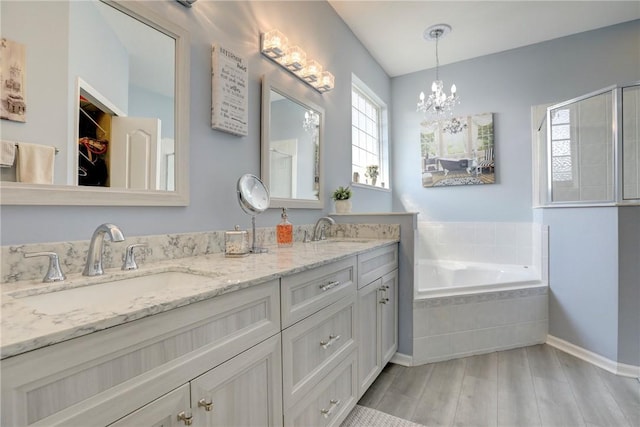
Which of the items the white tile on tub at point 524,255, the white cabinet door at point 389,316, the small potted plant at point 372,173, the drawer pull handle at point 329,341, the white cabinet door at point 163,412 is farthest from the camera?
the small potted plant at point 372,173


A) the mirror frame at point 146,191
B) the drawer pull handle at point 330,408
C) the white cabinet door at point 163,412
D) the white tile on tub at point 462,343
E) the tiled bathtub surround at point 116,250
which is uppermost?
the mirror frame at point 146,191

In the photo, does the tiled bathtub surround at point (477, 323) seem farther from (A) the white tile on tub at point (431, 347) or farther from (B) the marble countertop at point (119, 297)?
(B) the marble countertop at point (119, 297)

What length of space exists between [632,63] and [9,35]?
14.1 ft

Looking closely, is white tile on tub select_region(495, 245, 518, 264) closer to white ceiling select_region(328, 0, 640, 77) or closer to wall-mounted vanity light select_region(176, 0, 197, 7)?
white ceiling select_region(328, 0, 640, 77)

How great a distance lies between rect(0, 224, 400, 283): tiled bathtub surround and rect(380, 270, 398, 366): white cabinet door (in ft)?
2.47

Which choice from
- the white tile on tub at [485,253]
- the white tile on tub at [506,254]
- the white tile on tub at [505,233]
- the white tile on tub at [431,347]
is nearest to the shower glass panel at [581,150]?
the white tile on tub at [505,233]

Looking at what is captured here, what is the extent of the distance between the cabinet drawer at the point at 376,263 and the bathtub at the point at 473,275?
679 millimetres

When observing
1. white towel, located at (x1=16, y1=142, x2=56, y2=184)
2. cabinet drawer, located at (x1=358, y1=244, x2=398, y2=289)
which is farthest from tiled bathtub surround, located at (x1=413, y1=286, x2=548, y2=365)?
white towel, located at (x1=16, y1=142, x2=56, y2=184)

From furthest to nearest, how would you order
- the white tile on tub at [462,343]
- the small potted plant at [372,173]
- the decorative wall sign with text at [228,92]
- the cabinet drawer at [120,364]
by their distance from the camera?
1. the small potted plant at [372,173]
2. the white tile on tub at [462,343]
3. the decorative wall sign with text at [228,92]
4. the cabinet drawer at [120,364]

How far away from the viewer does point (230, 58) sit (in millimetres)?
1536

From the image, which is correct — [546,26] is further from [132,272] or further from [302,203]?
[132,272]

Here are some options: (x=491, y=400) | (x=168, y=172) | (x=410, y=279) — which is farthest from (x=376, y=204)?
(x=168, y=172)

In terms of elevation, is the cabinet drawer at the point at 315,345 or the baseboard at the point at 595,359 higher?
the cabinet drawer at the point at 315,345

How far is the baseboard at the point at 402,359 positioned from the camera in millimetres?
2131
